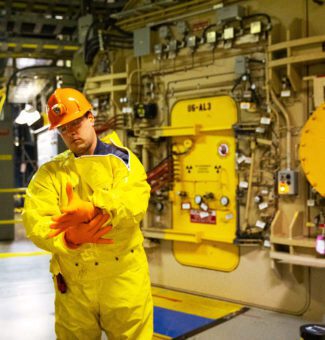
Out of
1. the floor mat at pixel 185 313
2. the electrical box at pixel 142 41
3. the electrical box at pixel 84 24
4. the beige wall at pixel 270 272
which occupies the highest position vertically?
the electrical box at pixel 84 24

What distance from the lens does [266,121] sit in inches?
188

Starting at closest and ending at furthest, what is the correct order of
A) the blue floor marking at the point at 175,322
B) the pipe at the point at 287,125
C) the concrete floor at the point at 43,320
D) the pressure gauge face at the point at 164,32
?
the concrete floor at the point at 43,320, the blue floor marking at the point at 175,322, the pipe at the point at 287,125, the pressure gauge face at the point at 164,32

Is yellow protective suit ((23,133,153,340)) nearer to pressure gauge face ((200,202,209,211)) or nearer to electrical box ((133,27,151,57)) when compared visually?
pressure gauge face ((200,202,209,211))

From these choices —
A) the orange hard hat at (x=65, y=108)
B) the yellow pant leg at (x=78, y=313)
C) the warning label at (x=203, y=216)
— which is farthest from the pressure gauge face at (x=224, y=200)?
the orange hard hat at (x=65, y=108)

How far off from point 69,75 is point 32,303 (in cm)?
382

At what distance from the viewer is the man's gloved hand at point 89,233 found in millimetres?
2281

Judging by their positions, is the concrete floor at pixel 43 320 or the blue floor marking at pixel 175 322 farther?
the blue floor marking at pixel 175 322

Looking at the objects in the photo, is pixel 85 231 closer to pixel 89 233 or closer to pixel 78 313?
pixel 89 233

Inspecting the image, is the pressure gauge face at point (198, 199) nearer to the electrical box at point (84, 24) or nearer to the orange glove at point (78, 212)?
the electrical box at point (84, 24)

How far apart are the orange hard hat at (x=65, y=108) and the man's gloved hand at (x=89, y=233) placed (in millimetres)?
548

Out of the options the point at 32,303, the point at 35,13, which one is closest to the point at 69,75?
the point at 35,13

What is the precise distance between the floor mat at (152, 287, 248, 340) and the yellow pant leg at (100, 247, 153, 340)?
5.47 ft

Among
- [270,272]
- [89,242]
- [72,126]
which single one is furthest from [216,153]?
[89,242]

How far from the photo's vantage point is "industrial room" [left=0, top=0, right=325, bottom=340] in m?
4.55
